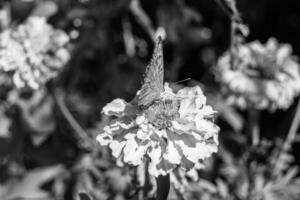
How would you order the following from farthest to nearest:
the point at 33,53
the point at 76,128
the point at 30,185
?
the point at 30,185, the point at 76,128, the point at 33,53

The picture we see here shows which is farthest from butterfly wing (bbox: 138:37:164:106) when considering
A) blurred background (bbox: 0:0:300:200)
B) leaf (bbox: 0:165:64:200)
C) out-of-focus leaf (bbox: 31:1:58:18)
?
out-of-focus leaf (bbox: 31:1:58:18)

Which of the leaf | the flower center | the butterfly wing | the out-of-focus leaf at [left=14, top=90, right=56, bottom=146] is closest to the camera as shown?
the butterfly wing

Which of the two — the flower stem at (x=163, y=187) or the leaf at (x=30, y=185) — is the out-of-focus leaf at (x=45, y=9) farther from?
the flower stem at (x=163, y=187)

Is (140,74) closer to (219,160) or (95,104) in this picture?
(95,104)

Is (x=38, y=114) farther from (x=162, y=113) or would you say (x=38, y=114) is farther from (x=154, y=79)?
(x=154, y=79)

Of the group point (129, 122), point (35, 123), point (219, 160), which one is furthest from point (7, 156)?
point (129, 122)

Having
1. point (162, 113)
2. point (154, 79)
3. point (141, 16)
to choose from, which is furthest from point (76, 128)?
point (154, 79)

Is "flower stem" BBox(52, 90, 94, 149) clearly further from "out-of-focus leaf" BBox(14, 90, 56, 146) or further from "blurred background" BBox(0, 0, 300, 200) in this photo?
"out-of-focus leaf" BBox(14, 90, 56, 146)
